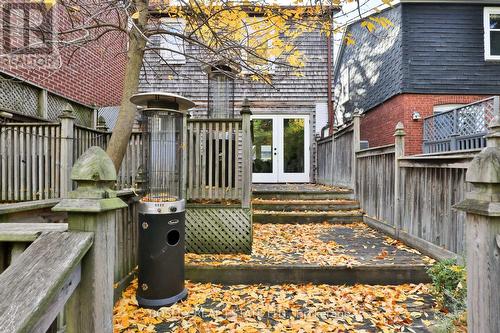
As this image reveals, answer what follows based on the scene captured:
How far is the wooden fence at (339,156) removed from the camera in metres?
7.01

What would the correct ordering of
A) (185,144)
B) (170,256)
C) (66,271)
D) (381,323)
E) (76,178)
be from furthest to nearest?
(185,144) → (170,256) → (381,323) → (76,178) → (66,271)

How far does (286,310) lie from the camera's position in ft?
9.98

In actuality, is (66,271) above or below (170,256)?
above

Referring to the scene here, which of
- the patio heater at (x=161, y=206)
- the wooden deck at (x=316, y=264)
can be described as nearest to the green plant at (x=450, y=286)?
the wooden deck at (x=316, y=264)

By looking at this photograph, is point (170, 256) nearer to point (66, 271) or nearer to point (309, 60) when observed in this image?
point (66, 271)

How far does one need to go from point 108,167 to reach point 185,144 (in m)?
2.99

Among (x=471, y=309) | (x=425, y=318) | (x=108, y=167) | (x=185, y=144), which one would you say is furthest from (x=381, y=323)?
(x=185, y=144)

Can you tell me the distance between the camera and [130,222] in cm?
367

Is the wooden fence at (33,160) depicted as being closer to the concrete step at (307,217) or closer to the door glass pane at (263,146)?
the concrete step at (307,217)

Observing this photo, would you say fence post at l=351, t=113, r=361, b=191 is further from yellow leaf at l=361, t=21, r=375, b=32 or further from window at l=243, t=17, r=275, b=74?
yellow leaf at l=361, t=21, r=375, b=32

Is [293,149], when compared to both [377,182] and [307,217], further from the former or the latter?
[377,182]

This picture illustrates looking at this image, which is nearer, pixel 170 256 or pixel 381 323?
pixel 381 323

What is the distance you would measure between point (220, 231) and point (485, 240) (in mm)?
3387

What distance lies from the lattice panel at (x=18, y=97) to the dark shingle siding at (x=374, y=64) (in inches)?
371
